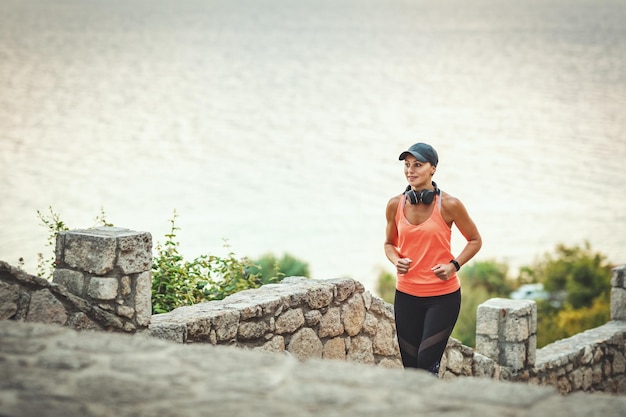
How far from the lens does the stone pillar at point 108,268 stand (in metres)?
5.19

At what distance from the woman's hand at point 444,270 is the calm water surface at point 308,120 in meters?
19.5

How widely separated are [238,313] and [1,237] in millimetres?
17940

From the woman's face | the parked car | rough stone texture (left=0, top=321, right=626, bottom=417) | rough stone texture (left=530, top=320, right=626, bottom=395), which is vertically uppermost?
the woman's face

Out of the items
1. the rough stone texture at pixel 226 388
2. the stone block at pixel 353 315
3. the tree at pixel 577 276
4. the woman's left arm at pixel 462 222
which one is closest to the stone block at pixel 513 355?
the stone block at pixel 353 315

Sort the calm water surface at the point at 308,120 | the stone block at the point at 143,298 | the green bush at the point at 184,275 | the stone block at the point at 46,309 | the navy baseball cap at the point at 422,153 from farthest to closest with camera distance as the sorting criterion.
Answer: the calm water surface at the point at 308,120, the green bush at the point at 184,275, the navy baseball cap at the point at 422,153, the stone block at the point at 143,298, the stone block at the point at 46,309

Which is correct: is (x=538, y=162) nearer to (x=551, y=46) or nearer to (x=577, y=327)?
(x=551, y=46)

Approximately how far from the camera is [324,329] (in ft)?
22.6

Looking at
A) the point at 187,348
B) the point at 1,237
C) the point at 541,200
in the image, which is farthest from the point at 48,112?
the point at 187,348

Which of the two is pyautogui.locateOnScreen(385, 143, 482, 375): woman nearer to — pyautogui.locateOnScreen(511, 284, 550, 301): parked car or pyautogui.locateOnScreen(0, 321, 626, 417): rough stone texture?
pyautogui.locateOnScreen(0, 321, 626, 417): rough stone texture

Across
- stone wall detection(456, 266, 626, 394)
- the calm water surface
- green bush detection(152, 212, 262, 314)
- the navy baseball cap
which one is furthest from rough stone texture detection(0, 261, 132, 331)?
the calm water surface

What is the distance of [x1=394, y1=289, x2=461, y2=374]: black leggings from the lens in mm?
5789

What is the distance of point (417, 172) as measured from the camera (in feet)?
18.9

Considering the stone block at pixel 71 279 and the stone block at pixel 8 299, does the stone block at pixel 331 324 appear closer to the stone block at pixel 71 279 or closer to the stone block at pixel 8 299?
the stone block at pixel 71 279

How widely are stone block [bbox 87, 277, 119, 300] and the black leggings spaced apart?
1.83 metres
